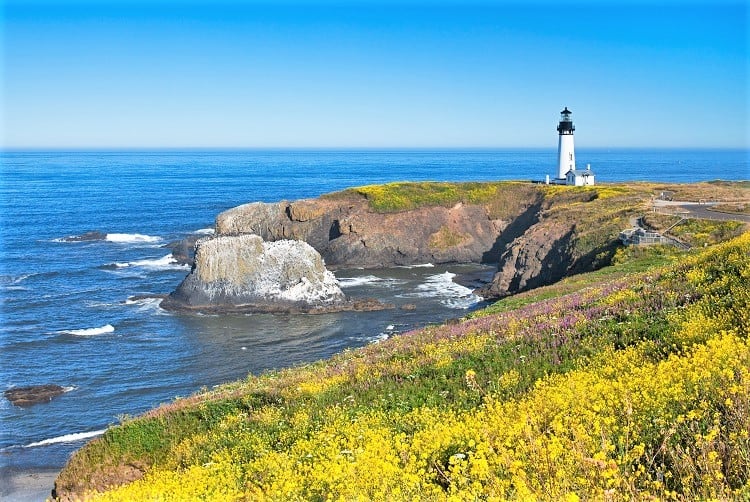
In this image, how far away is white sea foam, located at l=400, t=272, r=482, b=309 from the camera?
5500 cm

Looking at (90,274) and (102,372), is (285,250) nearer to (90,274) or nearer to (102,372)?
(102,372)

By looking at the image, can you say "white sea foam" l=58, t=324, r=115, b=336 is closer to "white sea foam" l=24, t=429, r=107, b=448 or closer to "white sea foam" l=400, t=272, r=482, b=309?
"white sea foam" l=24, t=429, r=107, b=448

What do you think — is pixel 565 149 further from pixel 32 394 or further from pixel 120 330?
pixel 32 394

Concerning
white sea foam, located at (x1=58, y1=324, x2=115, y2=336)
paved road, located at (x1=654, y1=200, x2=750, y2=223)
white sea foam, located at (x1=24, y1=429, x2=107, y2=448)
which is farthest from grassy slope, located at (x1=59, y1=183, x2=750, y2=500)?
white sea foam, located at (x1=58, y1=324, x2=115, y2=336)

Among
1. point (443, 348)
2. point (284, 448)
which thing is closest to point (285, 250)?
point (443, 348)

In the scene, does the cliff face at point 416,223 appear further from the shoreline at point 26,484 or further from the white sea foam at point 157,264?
the shoreline at point 26,484

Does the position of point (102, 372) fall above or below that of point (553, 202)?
below

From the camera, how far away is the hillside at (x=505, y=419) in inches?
286

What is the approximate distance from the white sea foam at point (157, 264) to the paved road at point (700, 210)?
48.8 meters

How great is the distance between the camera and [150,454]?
48.4ft

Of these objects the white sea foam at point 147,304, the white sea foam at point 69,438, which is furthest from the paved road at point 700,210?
the white sea foam at point 147,304

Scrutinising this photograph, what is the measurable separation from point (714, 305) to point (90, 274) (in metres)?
63.7

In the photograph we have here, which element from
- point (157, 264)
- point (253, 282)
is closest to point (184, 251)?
point (157, 264)

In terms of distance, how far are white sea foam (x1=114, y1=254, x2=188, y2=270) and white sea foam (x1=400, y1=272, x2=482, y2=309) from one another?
26937 millimetres
